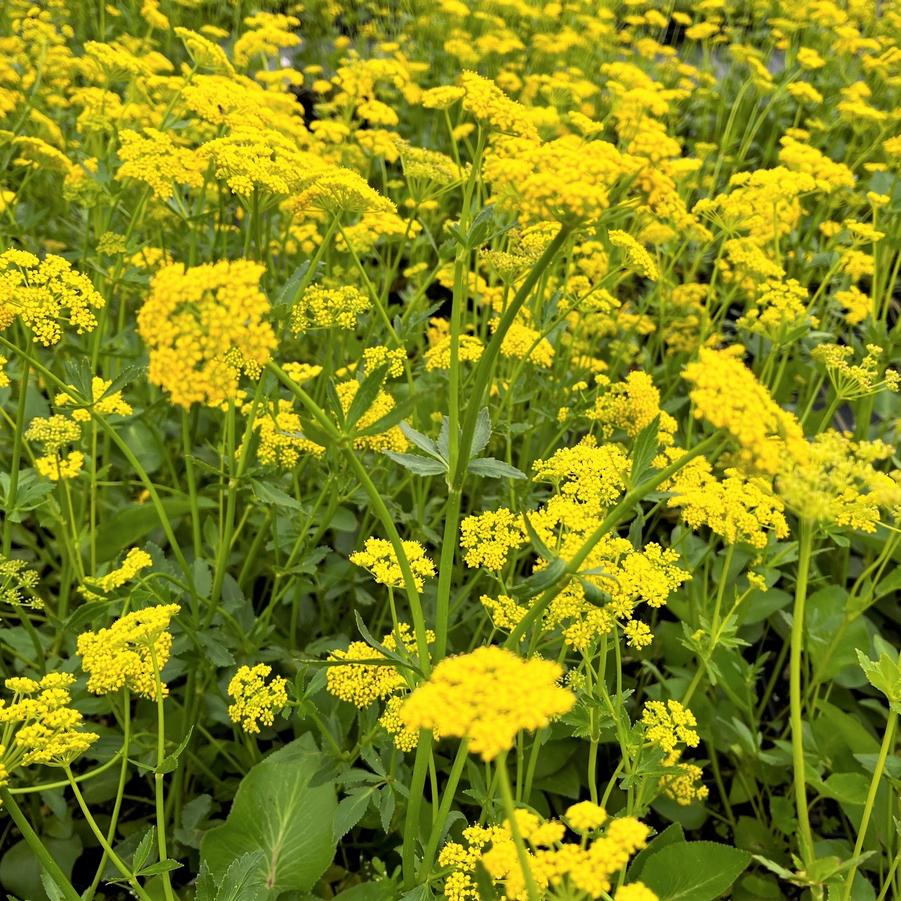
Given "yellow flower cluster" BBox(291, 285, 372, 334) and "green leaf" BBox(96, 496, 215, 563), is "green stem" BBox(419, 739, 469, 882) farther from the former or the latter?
"green leaf" BBox(96, 496, 215, 563)

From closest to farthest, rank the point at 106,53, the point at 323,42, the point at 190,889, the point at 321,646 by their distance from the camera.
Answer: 1. the point at 190,889
2. the point at 321,646
3. the point at 106,53
4. the point at 323,42

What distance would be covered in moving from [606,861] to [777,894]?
2.09 m

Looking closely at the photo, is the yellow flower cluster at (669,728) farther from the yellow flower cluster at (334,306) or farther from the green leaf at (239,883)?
the yellow flower cluster at (334,306)

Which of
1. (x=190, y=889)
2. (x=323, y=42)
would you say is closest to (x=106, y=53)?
(x=190, y=889)

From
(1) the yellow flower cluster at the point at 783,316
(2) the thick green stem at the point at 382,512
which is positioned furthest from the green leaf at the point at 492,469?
(1) the yellow flower cluster at the point at 783,316

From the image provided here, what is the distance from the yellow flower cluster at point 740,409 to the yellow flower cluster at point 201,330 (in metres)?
0.82

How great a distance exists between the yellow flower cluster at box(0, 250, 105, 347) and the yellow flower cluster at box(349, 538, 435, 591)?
1063 millimetres

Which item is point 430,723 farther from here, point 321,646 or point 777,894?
point 777,894

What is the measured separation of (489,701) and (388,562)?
1137mm

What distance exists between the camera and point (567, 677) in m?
2.35

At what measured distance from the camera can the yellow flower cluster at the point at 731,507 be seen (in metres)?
2.60

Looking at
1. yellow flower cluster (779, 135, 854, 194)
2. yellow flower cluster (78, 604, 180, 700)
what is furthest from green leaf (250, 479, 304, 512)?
yellow flower cluster (779, 135, 854, 194)

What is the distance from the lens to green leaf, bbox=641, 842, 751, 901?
251 cm

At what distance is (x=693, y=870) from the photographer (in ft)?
8.40
